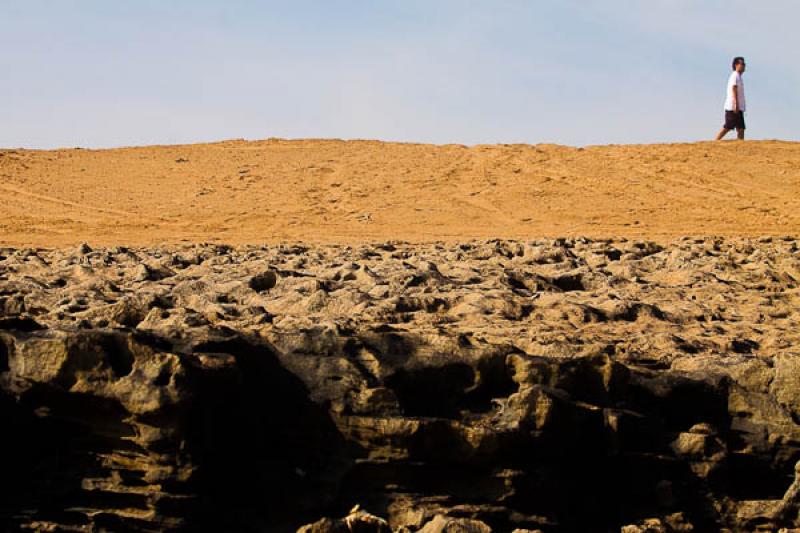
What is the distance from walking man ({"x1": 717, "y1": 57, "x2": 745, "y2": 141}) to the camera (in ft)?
53.5

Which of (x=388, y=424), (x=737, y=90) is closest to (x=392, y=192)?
(x=737, y=90)

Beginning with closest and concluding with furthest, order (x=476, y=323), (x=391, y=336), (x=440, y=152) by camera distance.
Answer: (x=391, y=336) < (x=476, y=323) < (x=440, y=152)

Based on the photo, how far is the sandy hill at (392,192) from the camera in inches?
504

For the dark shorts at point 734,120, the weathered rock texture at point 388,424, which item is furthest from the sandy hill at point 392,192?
the weathered rock texture at point 388,424

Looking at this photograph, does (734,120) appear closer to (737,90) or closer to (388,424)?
(737,90)

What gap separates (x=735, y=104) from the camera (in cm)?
1661

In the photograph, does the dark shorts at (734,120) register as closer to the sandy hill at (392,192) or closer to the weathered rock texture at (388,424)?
the sandy hill at (392,192)

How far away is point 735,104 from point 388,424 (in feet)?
45.4

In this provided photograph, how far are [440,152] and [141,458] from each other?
14026mm

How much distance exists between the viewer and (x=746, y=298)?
646 centimetres

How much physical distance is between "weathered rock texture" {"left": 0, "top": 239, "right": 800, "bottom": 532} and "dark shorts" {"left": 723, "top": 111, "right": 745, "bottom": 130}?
39.9 feet

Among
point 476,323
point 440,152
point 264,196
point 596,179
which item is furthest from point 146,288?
point 440,152

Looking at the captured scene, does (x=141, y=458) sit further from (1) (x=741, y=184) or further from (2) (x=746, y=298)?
(1) (x=741, y=184)

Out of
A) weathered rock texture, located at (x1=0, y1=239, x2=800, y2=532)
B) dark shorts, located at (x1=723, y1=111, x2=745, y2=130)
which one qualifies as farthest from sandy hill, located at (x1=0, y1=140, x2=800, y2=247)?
weathered rock texture, located at (x1=0, y1=239, x2=800, y2=532)
